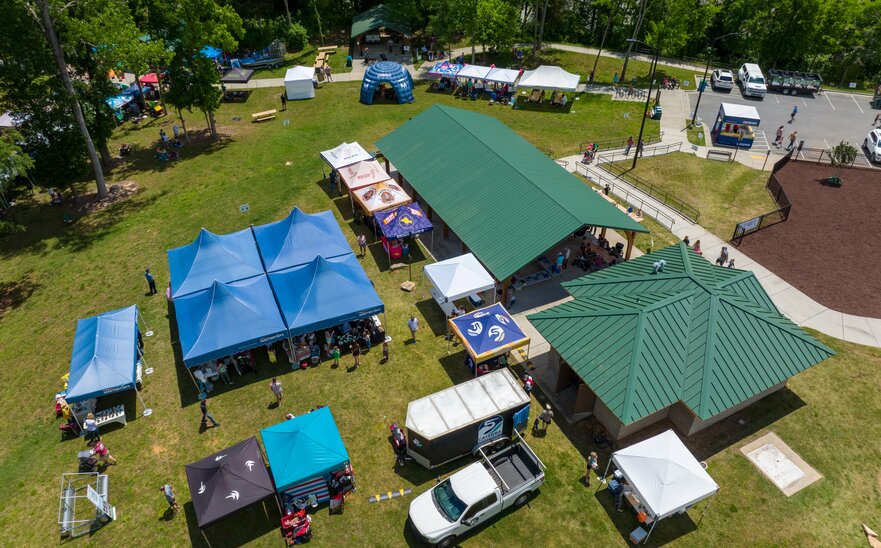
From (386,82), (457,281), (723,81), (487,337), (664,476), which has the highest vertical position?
(723,81)

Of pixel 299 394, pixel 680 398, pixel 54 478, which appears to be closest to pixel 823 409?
pixel 680 398

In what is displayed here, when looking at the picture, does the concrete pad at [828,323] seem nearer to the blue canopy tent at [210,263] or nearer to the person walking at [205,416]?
the blue canopy tent at [210,263]

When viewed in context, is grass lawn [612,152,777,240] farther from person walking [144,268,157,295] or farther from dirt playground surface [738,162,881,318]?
person walking [144,268,157,295]

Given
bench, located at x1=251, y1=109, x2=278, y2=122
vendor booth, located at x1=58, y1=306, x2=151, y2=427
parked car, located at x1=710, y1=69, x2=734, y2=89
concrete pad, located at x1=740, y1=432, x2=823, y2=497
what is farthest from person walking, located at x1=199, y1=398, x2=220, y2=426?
parked car, located at x1=710, y1=69, x2=734, y2=89

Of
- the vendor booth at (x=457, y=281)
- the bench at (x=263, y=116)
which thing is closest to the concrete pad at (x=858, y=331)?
the vendor booth at (x=457, y=281)

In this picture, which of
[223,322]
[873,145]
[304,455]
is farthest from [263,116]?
[873,145]

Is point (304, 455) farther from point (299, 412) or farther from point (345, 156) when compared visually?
point (345, 156)
